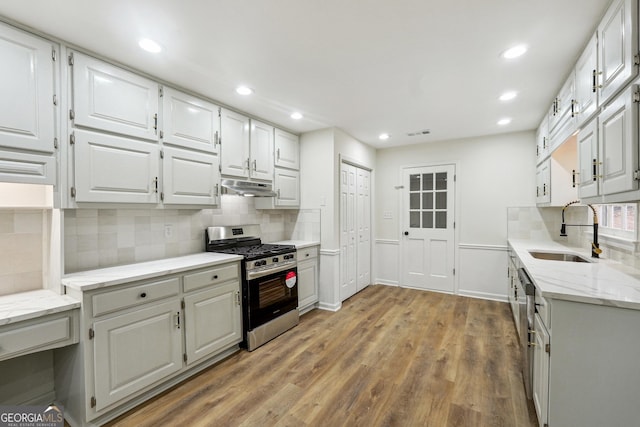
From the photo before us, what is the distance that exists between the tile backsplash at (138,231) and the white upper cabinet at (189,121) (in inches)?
27.2

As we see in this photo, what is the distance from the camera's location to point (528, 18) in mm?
1672

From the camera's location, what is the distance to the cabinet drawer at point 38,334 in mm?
1497

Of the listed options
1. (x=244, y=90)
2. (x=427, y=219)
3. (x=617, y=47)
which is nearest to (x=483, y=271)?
(x=427, y=219)

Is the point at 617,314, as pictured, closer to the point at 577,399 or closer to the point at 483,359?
the point at 577,399

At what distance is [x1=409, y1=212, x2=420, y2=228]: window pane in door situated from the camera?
15.7 ft

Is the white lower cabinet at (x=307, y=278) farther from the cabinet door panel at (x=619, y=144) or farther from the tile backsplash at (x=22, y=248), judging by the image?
the cabinet door panel at (x=619, y=144)

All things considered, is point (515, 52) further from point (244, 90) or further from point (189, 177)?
point (189, 177)

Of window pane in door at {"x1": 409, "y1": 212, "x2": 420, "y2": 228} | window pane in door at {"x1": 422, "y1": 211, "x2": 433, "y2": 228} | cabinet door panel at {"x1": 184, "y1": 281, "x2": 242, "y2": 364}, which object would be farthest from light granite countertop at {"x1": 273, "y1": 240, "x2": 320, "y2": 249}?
window pane in door at {"x1": 422, "y1": 211, "x2": 433, "y2": 228}

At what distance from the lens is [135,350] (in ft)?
6.43

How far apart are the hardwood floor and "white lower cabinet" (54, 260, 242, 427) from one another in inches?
6.5

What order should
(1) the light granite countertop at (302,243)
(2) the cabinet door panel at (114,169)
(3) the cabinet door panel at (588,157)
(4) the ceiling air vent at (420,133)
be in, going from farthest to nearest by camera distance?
(4) the ceiling air vent at (420,133), (1) the light granite countertop at (302,243), (2) the cabinet door panel at (114,169), (3) the cabinet door panel at (588,157)

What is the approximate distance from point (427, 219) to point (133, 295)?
4106 mm

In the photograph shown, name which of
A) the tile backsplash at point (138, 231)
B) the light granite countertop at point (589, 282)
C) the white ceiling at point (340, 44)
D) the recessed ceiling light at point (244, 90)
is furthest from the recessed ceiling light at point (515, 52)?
the tile backsplash at point (138, 231)

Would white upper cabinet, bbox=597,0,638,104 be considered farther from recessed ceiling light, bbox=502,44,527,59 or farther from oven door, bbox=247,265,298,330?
oven door, bbox=247,265,298,330
